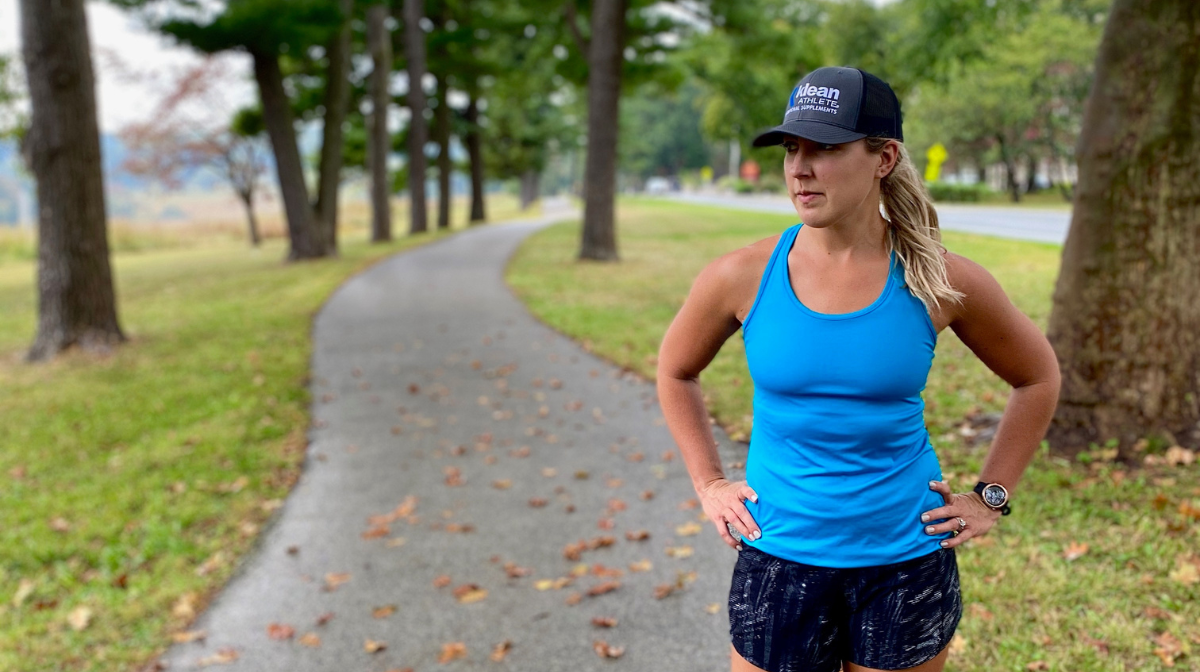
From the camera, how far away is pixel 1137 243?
4.89 m

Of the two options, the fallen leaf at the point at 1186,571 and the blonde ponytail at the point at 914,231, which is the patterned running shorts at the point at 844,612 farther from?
the fallen leaf at the point at 1186,571

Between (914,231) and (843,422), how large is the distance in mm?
445

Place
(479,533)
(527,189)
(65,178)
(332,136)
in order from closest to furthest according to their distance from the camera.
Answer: (479,533), (65,178), (332,136), (527,189)

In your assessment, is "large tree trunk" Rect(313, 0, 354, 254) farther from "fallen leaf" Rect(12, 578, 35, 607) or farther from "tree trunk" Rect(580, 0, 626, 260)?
"fallen leaf" Rect(12, 578, 35, 607)

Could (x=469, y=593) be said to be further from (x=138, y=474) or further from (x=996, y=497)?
(x=138, y=474)

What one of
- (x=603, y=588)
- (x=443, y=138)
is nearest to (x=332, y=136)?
(x=443, y=138)

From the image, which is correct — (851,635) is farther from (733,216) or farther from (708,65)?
(733,216)

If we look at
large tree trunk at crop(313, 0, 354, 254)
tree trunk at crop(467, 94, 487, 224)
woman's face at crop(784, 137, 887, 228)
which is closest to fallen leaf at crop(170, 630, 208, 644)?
woman's face at crop(784, 137, 887, 228)

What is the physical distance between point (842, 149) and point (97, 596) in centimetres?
500

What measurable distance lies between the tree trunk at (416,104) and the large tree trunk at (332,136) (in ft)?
16.8

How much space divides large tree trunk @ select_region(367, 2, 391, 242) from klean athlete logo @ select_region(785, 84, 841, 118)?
24.9 m

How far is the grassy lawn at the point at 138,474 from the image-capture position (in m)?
4.76

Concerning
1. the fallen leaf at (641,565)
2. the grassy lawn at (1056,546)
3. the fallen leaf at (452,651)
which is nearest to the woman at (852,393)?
the grassy lawn at (1056,546)

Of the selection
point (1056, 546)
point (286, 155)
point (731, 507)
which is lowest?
point (1056, 546)
